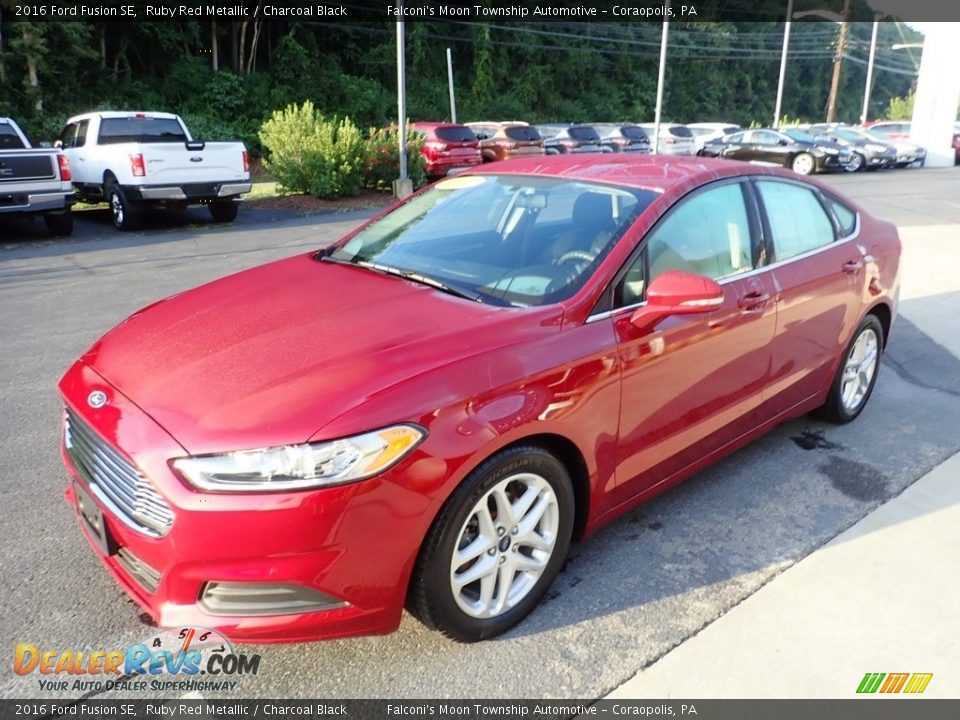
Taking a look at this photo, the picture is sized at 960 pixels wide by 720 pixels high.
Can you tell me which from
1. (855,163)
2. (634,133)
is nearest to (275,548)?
(855,163)

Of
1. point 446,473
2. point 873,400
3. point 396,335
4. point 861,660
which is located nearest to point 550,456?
point 446,473

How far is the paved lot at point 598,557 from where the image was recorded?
8.34ft

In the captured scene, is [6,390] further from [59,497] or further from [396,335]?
[396,335]

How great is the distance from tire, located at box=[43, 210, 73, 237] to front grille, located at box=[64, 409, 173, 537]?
10687 millimetres

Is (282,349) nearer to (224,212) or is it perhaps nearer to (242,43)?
(224,212)

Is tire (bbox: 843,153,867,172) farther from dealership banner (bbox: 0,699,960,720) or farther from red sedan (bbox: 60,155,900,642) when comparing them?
dealership banner (bbox: 0,699,960,720)

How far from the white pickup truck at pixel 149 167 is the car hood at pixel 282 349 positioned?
9625 mm

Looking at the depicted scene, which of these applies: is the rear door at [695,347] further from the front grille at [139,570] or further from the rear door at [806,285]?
the front grille at [139,570]

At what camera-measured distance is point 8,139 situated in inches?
456

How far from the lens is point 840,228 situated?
4.36 meters

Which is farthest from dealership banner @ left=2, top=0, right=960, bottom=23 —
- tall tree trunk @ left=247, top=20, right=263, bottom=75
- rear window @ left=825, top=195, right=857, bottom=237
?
rear window @ left=825, top=195, right=857, bottom=237

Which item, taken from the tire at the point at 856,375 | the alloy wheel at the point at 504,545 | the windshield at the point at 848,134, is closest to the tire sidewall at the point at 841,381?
the tire at the point at 856,375

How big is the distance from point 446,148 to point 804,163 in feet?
40.8

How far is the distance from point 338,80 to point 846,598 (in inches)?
1387
